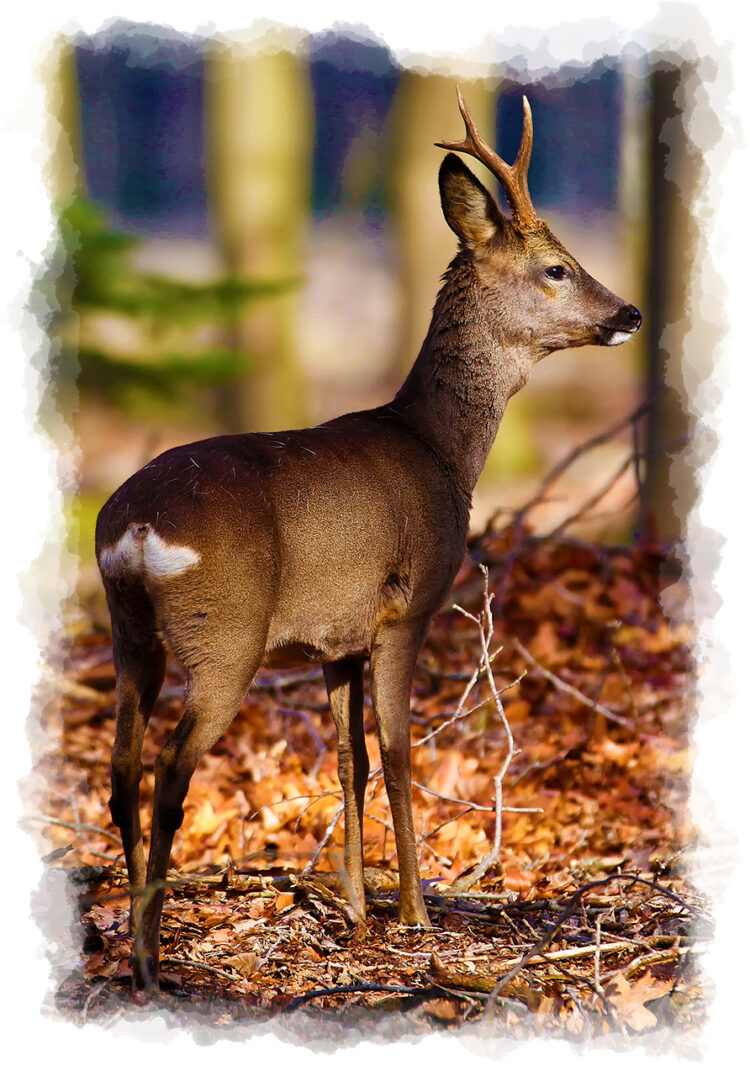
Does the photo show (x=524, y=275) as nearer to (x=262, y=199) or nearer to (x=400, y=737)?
(x=400, y=737)

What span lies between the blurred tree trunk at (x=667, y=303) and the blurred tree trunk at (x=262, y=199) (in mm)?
3240

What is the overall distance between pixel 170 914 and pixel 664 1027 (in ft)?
6.18

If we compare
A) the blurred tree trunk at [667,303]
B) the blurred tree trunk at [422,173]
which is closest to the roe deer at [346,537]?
the blurred tree trunk at [667,303]

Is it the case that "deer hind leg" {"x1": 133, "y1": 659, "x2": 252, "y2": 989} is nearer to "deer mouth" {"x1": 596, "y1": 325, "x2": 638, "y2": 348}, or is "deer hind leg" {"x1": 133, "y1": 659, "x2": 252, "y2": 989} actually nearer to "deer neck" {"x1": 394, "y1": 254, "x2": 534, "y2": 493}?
"deer neck" {"x1": 394, "y1": 254, "x2": 534, "y2": 493}

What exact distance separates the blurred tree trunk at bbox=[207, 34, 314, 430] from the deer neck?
6033mm

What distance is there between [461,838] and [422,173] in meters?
7.60

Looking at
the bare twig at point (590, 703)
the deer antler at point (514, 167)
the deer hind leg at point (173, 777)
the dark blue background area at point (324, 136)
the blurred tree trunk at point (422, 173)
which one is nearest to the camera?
the deer hind leg at point (173, 777)

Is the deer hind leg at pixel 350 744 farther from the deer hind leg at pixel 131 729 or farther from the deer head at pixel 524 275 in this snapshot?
the deer head at pixel 524 275

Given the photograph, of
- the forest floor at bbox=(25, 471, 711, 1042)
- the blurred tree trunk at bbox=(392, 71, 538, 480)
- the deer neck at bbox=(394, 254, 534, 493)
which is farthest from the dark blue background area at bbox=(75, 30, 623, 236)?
the deer neck at bbox=(394, 254, 534, 493)

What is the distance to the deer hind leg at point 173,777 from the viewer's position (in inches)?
148

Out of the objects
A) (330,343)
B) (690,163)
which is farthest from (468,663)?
(330,343)

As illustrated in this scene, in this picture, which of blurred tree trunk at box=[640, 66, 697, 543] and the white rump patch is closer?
the white rump patch

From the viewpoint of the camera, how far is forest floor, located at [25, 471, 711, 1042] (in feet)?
12.4

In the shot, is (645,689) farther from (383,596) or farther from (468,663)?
(383,596)
